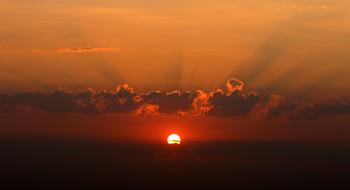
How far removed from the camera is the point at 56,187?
17712cm

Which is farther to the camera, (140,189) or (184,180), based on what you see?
(184,180)

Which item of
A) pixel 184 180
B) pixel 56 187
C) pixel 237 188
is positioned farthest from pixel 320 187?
pixel 56 187

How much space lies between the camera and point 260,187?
18500cm

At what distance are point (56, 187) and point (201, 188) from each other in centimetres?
3248

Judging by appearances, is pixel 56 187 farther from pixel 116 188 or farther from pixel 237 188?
pixel 237 188

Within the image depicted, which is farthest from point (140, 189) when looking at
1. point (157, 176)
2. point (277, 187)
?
point (277, 187)

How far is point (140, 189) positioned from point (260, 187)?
28.4m

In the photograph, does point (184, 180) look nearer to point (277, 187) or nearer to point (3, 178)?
point (277, 187)

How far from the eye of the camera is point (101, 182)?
191m

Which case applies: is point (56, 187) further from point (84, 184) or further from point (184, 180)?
point (184, 180)

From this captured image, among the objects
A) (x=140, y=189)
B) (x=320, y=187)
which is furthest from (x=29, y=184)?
(x=320, y=187)

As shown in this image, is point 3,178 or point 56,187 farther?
point 3,178

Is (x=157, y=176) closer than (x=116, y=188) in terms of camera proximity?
No

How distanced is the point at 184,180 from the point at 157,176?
7946 millimetres
